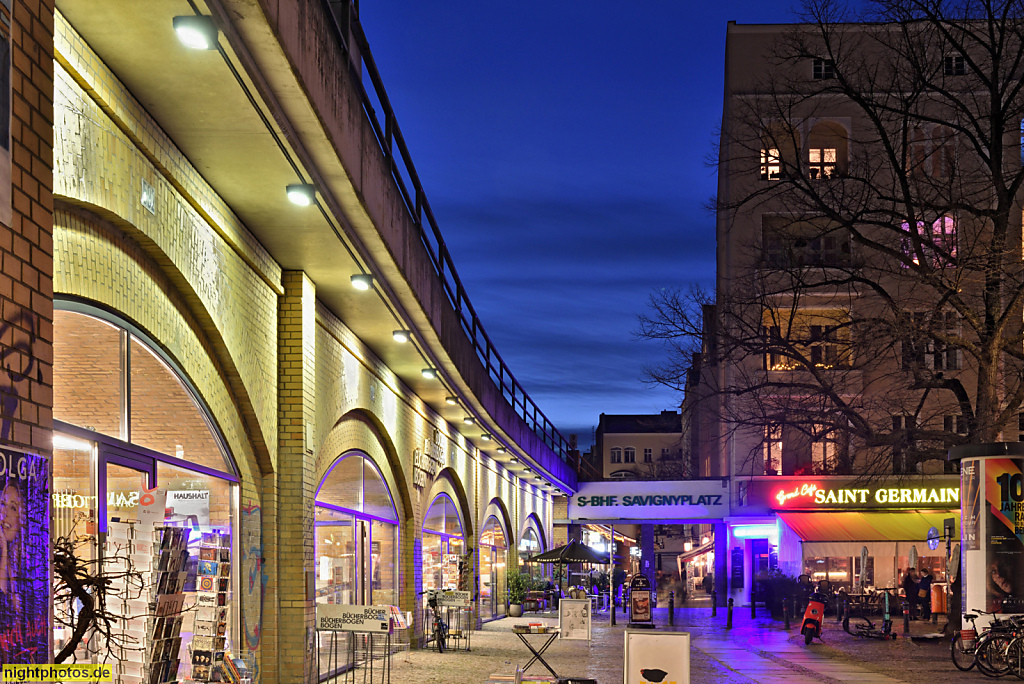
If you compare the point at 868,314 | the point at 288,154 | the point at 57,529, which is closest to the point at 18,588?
the point at 57,529

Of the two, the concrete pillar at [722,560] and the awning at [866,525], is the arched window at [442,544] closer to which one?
the awning at [866,525]

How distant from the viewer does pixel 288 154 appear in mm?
9312

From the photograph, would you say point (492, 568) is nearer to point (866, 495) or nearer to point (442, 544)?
point (442, 544)

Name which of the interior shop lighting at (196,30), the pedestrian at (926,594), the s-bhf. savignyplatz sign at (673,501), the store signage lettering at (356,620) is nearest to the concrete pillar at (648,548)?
the s-bhf. savignyplatz sign at (673,501)

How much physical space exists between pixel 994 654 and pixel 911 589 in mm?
15851

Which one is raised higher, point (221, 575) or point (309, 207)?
point (309, 207)

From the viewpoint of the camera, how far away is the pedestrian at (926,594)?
111ft

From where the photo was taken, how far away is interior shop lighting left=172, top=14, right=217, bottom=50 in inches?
274

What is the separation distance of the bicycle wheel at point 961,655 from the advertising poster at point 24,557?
52.4ft

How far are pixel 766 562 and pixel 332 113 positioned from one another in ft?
120

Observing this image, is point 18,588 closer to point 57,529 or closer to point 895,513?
point 57,529

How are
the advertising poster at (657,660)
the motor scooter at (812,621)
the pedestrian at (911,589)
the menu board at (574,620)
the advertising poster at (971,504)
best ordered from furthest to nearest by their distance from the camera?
the pedestrian at (911,589)
the motor scooter at (812,621)
the advertising poster at (971,504)
the menu board at (574,620)
the advertising poster at (657,660)

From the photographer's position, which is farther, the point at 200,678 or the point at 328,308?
the point at 328,308

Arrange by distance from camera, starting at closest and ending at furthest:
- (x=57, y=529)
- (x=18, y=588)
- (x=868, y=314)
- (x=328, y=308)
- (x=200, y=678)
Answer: (x=18, y=588), (x=57, y=529), (x=200, y=678), (x=328, y=308), (x=868, y=314)
